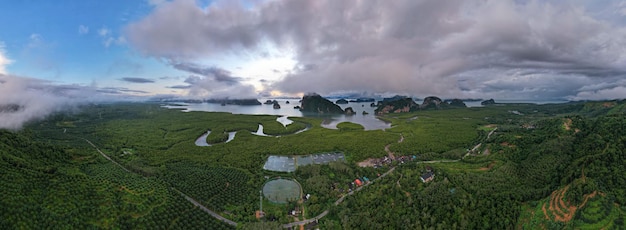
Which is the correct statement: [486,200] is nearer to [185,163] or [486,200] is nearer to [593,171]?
[593,171]

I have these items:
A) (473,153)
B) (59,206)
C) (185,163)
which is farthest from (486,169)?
(59,206)

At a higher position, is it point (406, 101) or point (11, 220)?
point (406, 101)

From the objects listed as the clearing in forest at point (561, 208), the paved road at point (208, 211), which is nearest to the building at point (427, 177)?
the clearing in forest at point (561, 208)


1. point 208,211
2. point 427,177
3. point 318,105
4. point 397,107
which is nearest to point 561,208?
point 427,177

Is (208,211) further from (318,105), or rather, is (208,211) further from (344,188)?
(318,105)

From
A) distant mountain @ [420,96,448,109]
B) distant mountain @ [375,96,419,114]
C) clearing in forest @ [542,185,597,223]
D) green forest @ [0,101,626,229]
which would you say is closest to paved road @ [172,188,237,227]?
green forest @ [0,101,626,229]

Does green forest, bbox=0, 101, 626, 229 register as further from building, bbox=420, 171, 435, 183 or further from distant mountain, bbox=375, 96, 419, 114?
distant mountain, bbox=375, 96, 419, 114

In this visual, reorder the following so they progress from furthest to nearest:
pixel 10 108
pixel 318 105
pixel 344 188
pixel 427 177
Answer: pixel 318 105 < pixel 10 108 < pixel 427 177 < pixel 344 188
